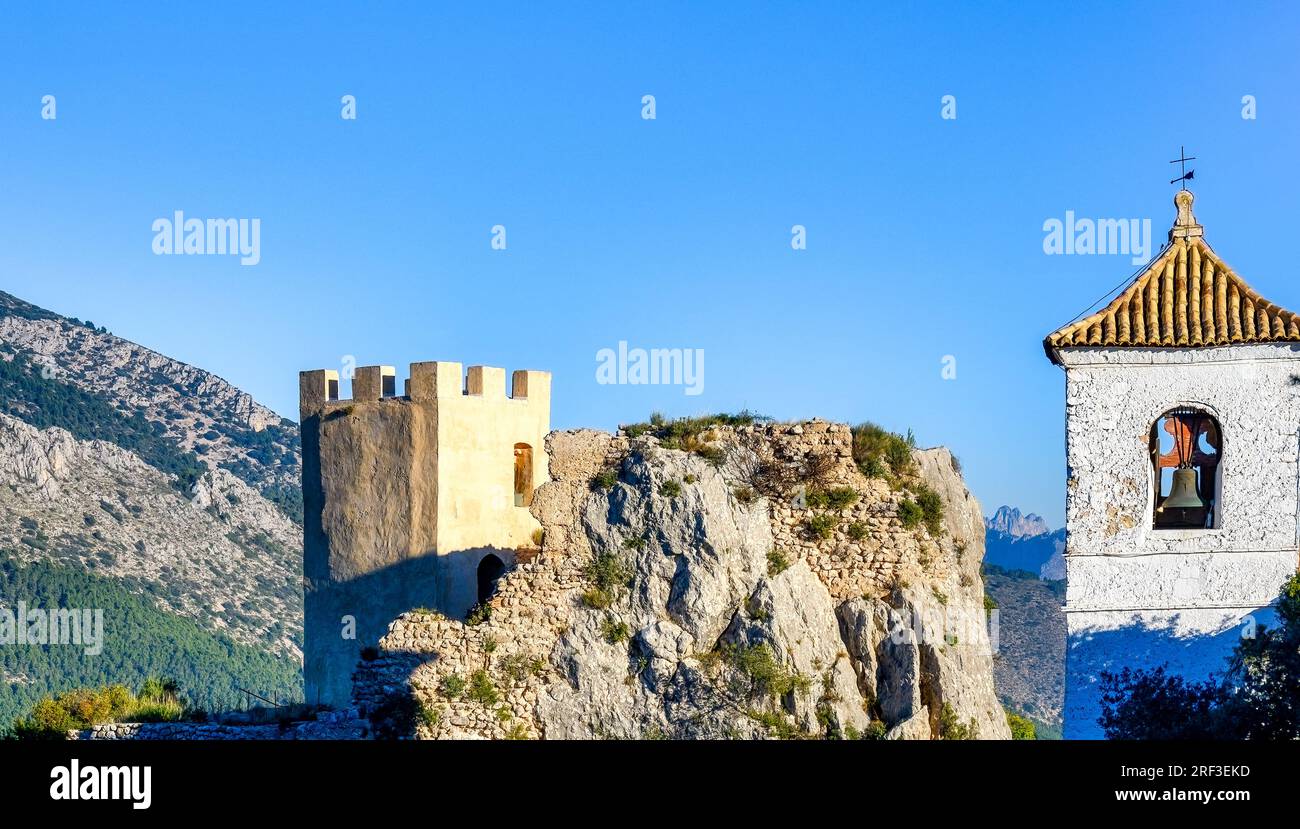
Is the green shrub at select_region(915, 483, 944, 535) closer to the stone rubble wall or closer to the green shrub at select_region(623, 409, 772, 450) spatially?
the green shrub at select_region(623, 409, 772, 450)

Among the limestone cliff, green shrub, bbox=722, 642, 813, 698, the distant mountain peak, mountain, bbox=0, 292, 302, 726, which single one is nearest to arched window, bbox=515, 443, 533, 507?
the limestone cliff

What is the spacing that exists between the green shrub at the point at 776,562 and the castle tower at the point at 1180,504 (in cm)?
402

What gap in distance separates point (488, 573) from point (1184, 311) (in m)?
11.9

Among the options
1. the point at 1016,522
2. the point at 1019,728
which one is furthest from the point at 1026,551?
the point at 1019,728

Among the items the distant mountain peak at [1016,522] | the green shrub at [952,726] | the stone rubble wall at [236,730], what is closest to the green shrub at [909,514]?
the green shrub at [952,726]

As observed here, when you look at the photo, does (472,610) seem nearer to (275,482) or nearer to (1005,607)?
(1005,607)

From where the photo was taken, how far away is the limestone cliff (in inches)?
826

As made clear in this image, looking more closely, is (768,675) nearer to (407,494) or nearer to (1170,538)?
(1170,538)

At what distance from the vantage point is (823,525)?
21.9 meters

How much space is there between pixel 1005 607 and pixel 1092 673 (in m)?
47.5

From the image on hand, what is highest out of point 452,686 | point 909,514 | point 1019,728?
point 909,514

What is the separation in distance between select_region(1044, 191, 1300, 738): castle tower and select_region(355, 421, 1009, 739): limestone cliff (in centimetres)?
252

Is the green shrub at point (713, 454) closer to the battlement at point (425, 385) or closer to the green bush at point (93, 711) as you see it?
the battlement at point (425, 385)
